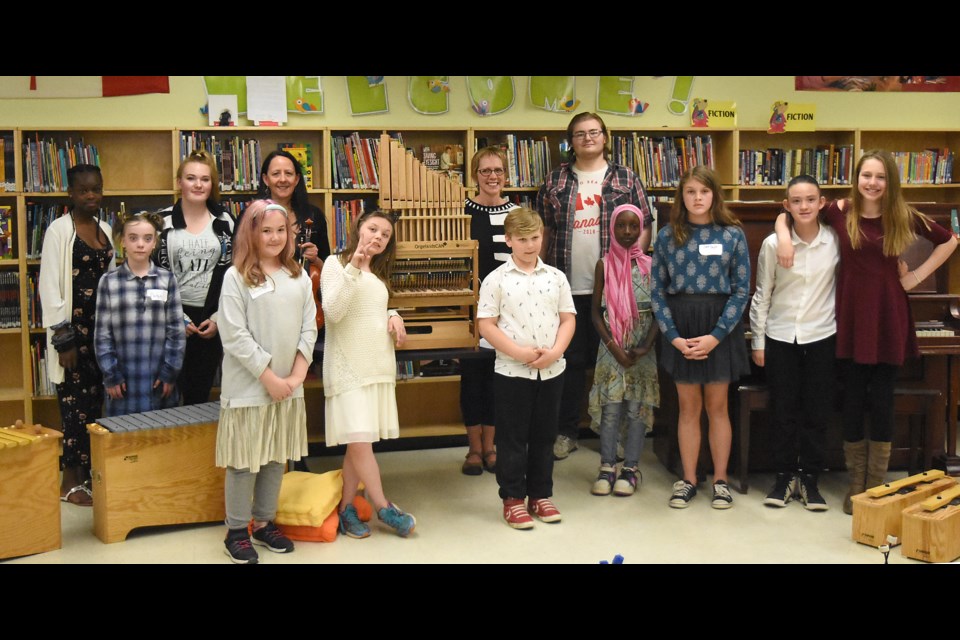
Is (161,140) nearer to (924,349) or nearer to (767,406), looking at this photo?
(767,406)

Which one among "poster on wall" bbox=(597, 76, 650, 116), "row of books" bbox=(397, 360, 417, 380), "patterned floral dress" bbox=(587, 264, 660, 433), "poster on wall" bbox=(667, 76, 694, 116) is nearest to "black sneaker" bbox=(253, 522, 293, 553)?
"patterned floral dress" bbox=(587, 264, 660, 433)

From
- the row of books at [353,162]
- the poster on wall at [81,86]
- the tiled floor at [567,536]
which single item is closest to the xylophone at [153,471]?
the tiled floor at [567,536]

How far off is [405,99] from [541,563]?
3040 millimetres

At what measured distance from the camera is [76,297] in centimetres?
429

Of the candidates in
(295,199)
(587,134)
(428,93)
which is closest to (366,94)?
(428,93)

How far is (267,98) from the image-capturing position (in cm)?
526

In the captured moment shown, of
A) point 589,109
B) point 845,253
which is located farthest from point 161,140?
point 845,253

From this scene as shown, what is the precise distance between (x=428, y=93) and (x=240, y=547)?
300 cm

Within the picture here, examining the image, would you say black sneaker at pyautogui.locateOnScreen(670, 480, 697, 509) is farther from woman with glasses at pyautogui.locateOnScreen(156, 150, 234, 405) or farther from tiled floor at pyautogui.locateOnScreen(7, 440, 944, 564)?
woman with glasses at pyautogui.locateOnScreen(156, 150, 234, 405)

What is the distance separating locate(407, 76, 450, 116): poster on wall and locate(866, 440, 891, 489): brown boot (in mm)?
3026

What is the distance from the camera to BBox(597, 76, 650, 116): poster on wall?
567 centimetres

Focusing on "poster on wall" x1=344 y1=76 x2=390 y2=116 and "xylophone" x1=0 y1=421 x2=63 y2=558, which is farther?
"poster on wall" x1=344 y1=76 x2=390 y2=116

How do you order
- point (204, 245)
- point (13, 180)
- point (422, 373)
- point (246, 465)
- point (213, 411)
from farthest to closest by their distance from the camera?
point (422, 373) < point (13, 180) < point (204, 245) < point (213, 411) < point (246, 465)

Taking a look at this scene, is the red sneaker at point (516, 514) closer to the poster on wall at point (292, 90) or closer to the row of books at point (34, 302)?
the poster on wall at point (292, 90)
